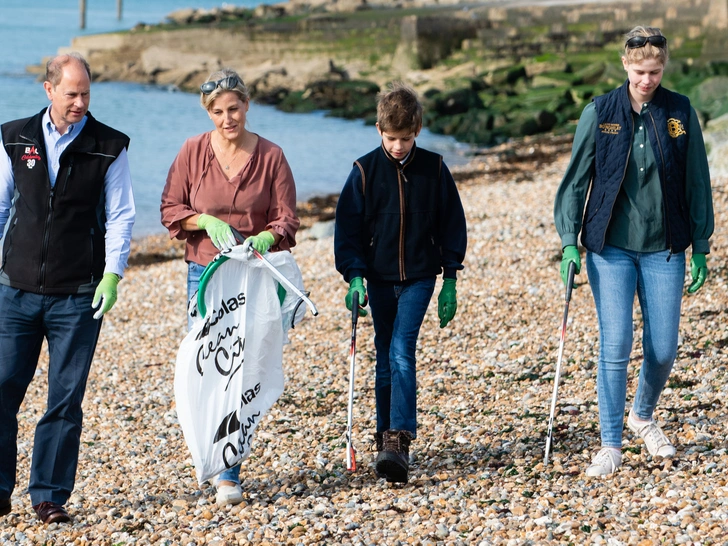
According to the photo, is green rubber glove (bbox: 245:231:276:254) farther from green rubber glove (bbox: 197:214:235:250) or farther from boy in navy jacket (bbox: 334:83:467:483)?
boy in navy jacket (bbox: 334:83:467:483)

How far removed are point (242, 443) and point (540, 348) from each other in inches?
125

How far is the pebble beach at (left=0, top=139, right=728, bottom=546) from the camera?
4035mm

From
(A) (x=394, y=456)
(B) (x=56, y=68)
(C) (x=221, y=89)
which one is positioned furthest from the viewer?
(A) (x=394, y=456)

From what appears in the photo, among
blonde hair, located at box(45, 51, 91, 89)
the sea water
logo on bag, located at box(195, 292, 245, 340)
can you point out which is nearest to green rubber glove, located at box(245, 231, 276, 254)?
logo on bag, located at box(195, 292, 245, 340)

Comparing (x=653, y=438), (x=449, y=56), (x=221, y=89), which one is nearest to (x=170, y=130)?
(x=449, y=56)

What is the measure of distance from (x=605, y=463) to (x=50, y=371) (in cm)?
257

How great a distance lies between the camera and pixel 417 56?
129 ft

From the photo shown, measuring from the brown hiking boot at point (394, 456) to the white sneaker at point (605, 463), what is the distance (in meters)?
0.86

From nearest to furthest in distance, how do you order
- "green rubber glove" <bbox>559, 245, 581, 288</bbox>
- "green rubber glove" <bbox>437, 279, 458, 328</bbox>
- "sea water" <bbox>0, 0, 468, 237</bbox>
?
"green rubber glove" <bbox>559, 245, 581, 288</bbox> < "green rubber glove" <bbox>437, 279, 458, 328</bbox> < "sea water" <bbox>0, 0, 468, 237</bbox>

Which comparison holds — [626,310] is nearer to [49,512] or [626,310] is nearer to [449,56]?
[49,512]

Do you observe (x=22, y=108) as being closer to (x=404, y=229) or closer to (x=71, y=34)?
(x=404, y=229)

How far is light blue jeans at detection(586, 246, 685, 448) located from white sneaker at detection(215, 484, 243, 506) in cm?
176

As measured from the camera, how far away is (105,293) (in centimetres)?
404

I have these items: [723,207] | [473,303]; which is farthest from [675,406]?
[723,207]
